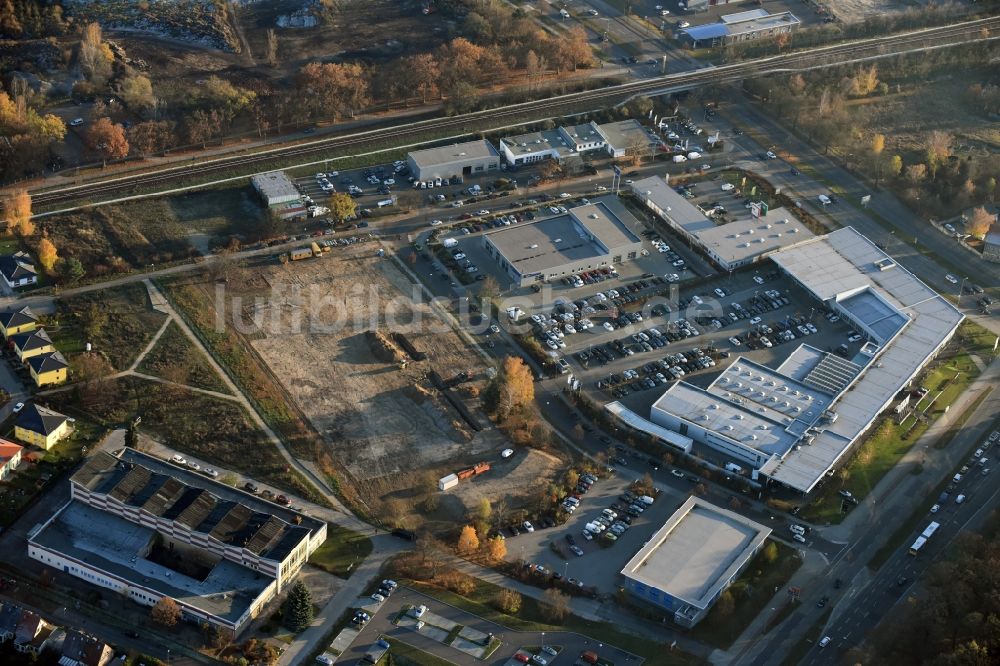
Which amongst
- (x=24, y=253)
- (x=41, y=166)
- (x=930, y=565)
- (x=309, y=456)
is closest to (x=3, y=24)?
(x=41, y=166)

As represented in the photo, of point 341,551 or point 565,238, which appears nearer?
point 341,551

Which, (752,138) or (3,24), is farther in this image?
(3,24)

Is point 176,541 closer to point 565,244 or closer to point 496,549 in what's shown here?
point 496,549

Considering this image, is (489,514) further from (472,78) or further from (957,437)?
(472,78)

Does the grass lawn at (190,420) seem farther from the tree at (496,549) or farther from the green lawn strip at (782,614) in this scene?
the green lawn strip at (782,614)

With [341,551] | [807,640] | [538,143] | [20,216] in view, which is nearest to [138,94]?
[20,216]
